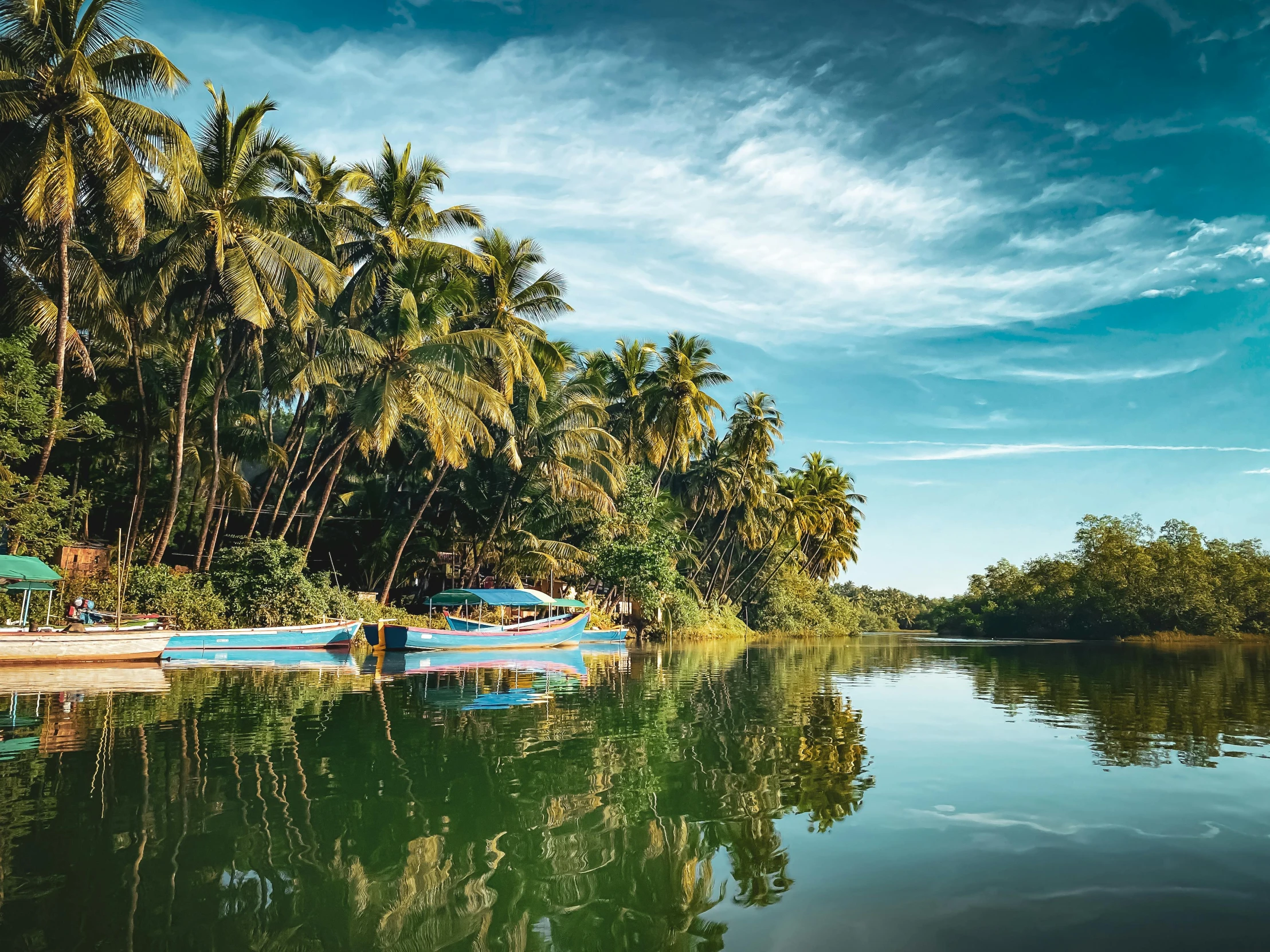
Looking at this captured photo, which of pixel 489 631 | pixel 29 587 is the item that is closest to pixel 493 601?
pixel 489 631

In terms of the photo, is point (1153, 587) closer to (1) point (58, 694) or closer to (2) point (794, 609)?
(2) point (794, 609)

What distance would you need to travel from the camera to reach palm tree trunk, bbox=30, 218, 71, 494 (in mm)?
→ 18812

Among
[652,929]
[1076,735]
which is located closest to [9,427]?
[652,929]

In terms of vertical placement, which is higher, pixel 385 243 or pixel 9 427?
pixel 385 243

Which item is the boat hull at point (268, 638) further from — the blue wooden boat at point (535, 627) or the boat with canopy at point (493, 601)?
the blue wooden boat at point (535, 627)

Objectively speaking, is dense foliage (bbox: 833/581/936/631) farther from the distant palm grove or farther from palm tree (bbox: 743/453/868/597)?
the distant palm grove

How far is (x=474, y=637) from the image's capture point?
89.6 feet

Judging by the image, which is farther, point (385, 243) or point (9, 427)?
point (385, 243)

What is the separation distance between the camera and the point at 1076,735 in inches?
464

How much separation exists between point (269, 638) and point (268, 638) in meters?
0.04

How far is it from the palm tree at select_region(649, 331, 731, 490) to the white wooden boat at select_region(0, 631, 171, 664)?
25066 millimetres

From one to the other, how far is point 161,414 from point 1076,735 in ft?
90.3

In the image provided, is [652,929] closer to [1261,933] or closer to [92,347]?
[1261,933]

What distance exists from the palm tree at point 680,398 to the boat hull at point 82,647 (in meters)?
25.1
